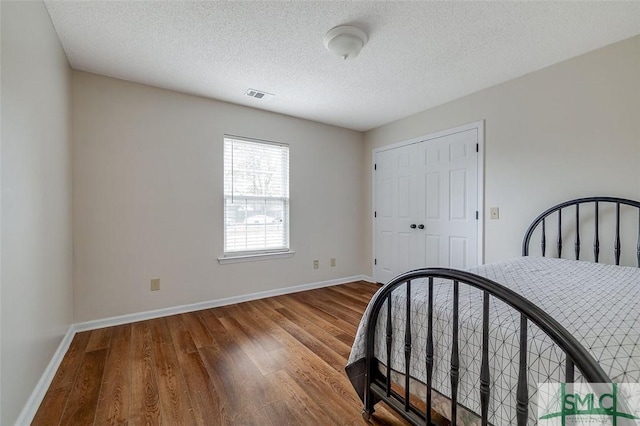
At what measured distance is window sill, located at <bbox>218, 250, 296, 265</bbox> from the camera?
3.19 meters

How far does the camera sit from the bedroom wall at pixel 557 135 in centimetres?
203

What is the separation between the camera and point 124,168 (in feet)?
8.75

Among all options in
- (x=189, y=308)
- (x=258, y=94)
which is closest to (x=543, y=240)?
(x=258, y=94)

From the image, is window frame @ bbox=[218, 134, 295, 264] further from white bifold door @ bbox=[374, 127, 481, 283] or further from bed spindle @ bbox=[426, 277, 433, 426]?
bed spindle @ bbox=[426, 277, 433, 426]

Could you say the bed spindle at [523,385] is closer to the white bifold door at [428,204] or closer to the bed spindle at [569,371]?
the bed spindle at [569,371]

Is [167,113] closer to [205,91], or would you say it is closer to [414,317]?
[205,91]

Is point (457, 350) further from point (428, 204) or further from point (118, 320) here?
point (118, 320)

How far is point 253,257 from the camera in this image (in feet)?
11.1

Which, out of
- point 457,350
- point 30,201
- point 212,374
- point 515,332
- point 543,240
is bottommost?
point 212,374

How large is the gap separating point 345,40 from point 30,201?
2.12 m

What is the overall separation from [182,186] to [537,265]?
3.18 meters

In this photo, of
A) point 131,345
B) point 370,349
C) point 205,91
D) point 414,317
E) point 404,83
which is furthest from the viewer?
point 205,91

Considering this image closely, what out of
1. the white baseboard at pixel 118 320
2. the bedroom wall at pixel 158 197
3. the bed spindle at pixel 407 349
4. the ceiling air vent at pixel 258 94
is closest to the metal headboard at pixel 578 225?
the bed spindle at pixel 407 349

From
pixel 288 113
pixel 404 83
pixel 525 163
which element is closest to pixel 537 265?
pixel 525 163
